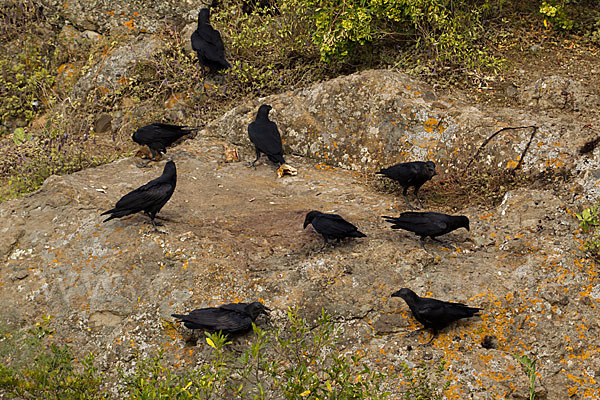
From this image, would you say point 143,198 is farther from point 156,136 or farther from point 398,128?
point 398,128

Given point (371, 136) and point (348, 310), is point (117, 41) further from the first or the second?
point (348, 310)

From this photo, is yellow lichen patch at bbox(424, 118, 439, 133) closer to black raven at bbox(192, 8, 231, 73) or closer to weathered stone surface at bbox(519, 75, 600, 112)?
weathered stone surface at bbox(519, 75, 600, 112)

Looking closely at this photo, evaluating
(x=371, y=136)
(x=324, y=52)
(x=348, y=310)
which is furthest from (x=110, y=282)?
(x=324, y=52)

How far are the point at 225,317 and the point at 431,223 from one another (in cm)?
201

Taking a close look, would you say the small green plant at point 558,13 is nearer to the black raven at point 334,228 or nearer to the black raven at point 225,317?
the black raven at point 334,228

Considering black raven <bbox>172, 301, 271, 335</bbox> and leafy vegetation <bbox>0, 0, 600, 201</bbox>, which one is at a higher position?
leafy vegetation <bbox>0, 0, 600, 201</bbox>

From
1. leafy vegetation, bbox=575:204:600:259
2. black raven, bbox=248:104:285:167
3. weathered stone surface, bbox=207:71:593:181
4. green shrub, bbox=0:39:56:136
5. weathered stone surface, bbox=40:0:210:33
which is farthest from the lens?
weathered stone surface, bbox=40:0:210:33

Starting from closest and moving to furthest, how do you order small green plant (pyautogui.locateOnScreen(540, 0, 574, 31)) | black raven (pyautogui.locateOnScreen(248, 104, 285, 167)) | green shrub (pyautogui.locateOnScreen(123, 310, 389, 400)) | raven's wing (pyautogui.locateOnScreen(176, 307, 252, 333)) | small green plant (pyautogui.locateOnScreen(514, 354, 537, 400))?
small green plant (pyautogui.locateOnScreen(514, 354, 537, 400))
green shrub (pyautogui.locateOnScreen(123, 310, 389, 400))
raven's wing (pyautogui.locateOnScreen(176, 307, 252, 333))
black raven (pyautogui.locateOnScreen(248, 104, 285, 167))
small green plant (pyautogui.locateOnScreen(540, 0, 574, 31))

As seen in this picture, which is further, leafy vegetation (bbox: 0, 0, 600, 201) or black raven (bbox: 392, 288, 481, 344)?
leafy vegetation (bbox: 0, 0, 600, 201)

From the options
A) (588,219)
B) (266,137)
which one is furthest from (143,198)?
(588,219)

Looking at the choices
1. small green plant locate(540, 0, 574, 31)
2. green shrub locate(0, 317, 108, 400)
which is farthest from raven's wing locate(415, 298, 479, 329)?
small green plant locate(540, 0, 574, 31)

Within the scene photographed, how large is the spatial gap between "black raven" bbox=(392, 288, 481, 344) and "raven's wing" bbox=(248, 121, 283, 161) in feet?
11.0

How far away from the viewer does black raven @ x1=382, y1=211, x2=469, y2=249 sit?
16.3 feet

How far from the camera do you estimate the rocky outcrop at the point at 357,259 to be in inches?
165
